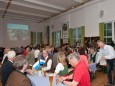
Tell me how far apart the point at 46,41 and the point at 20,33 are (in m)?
2.42

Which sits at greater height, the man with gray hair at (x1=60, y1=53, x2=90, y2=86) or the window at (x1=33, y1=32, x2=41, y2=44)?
the window at (x1=33, y1=32, x2=41, y2=44)

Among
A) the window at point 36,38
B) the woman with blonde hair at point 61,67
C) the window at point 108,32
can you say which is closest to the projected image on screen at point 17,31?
the window at point 36,38

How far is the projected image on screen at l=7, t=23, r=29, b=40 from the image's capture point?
45.4 ft

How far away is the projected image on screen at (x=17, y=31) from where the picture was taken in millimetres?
13844

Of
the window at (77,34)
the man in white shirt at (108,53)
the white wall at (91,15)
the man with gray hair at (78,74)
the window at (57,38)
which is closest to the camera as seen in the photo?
the man with gray hair at (78,74)

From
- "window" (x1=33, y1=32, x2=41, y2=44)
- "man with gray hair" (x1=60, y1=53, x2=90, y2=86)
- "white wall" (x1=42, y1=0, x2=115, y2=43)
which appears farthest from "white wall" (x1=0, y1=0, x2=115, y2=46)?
"man with gray hair" (x1=60, y1=53, x2=90, y2=86)

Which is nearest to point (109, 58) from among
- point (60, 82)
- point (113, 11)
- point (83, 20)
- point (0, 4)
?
point (60, 82)

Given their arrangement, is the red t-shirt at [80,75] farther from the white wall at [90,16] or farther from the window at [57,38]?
the window at [57,38]

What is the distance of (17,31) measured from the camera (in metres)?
14.2

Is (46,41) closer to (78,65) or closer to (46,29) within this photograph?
(46,29)

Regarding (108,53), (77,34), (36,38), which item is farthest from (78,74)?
(36,38)

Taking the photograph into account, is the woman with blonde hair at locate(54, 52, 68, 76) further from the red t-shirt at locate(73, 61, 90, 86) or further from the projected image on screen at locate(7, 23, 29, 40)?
the projected image on screen at locate(7, 23, 29, 40)

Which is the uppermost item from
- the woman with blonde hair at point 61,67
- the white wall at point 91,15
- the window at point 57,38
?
the white wall at point 91,15

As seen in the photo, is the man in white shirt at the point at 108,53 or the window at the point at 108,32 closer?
the man in white shirt at the point at 108,53
